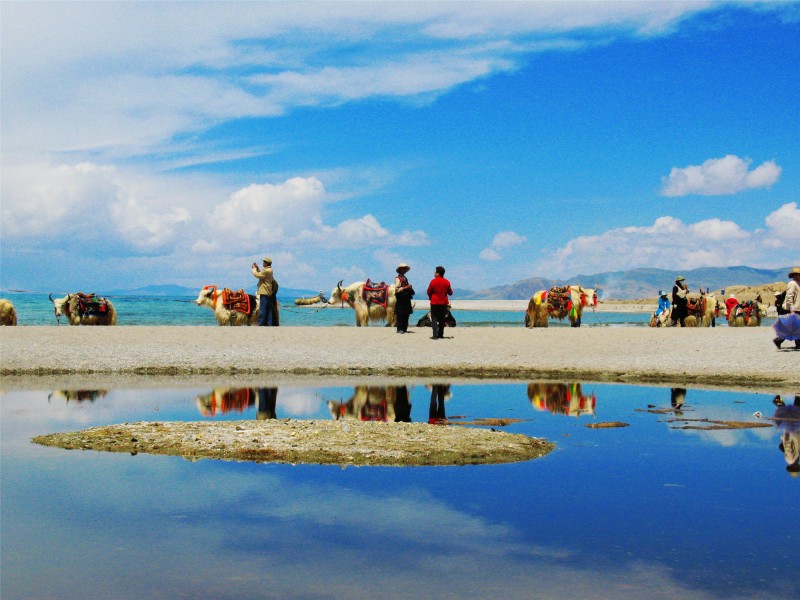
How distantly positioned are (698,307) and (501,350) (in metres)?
11.7

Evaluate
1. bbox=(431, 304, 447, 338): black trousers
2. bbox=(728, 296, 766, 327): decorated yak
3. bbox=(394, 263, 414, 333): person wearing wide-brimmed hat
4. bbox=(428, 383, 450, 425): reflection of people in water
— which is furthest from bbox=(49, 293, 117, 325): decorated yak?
bbox=(728, 296, 766, 327): decorated yak

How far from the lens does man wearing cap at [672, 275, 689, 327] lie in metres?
27.8

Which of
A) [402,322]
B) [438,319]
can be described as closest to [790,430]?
[438,319]

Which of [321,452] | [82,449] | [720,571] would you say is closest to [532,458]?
[321,452]

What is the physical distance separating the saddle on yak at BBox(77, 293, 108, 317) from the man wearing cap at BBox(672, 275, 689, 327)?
18.6m

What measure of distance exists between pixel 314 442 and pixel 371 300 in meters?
16.7

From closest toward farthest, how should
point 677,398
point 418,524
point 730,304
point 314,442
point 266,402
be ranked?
1. point 418,524
2. point 314,442
3. point 266,402
4. point 677,398
5. point 730,304

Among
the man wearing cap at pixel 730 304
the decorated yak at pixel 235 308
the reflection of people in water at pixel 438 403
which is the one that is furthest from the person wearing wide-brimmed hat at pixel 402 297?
the man wearing cap at pixel 730 304

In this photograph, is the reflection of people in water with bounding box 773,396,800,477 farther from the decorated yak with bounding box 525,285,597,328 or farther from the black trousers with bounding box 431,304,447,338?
the decorated yak with bounding box 525,285,597,328

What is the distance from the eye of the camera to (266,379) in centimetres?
1627

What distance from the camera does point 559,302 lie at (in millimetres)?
27859

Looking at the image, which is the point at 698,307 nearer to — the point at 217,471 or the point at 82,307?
the point at 82,307

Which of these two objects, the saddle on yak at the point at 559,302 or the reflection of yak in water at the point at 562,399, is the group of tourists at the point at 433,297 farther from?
the saddle on yak at the point at 559,302

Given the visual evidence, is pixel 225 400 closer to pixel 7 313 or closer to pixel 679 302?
pixel 7 313
